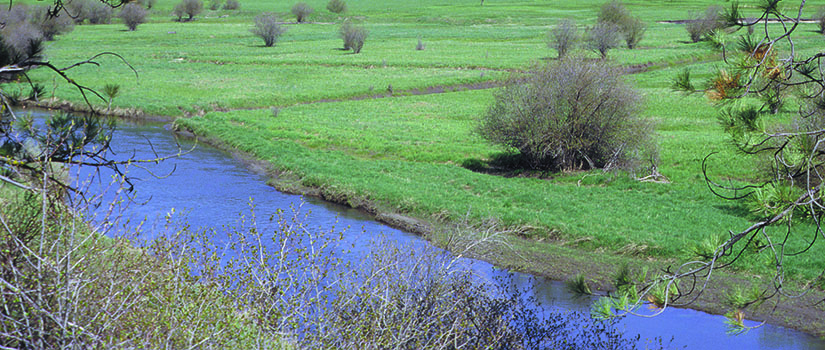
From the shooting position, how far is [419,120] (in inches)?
1574

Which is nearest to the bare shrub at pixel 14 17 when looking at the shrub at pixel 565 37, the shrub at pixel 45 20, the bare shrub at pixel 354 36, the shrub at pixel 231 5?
the shrub at pixel 45 20

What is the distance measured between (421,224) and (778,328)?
9.93 metres

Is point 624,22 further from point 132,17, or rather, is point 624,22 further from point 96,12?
point 96,12

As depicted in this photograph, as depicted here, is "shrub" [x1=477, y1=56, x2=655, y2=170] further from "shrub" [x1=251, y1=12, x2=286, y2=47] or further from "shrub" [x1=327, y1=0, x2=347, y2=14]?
"shrub" [x1=327, y1=0, x2=347, y2=14]

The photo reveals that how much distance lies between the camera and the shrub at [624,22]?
79000 millimetres

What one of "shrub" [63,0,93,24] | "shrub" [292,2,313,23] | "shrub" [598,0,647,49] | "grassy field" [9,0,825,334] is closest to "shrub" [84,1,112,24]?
"shrub" [63,0,93,24]

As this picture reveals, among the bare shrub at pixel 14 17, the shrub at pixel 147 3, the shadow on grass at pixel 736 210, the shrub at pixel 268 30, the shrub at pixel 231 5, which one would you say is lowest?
the shrub at pixel 231 5

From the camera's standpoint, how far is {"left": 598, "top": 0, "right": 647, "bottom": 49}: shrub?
79000mm

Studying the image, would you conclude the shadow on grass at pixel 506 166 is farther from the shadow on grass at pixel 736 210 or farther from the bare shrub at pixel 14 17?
the bare shrub at pixel 14 17

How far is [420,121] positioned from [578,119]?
14312 millimetres

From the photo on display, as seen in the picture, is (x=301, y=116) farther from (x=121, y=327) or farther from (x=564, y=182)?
(x=121, y=327)

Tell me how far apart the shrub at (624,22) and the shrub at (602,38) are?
365 inches

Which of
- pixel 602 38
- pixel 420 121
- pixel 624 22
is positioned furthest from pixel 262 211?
pixel 624 22

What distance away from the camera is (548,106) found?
26.3 meters
